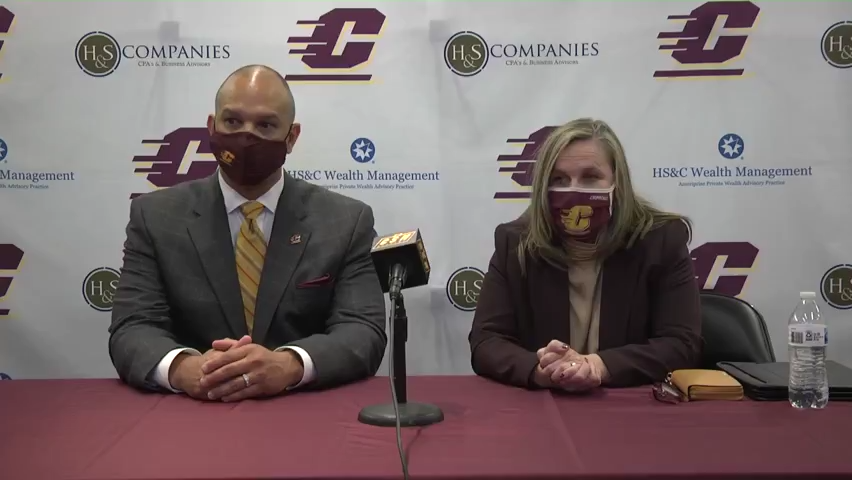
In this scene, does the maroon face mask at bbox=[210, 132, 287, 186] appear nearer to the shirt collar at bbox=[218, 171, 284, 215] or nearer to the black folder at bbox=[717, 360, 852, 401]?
the shirt collar at bbox=[218, 171, 284, 215]

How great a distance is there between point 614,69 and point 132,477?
8.99ft

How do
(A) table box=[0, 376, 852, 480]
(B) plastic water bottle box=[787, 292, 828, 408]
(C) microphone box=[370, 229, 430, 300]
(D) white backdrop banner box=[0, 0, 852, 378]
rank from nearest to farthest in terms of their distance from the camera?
(A) table box=[0, 376, 852, 480]
(C) microphone box=[370, 229, 430, 300]
(B) plastic water bottle box=[787, 292, 828, 408]
(D) white backdrop banner box=[0, 0, 852, 378]

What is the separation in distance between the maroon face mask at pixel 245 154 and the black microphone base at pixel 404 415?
40.9 inches

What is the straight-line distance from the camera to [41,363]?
11.5 ft

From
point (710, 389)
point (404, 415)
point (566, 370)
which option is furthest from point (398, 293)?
point (710, 389)

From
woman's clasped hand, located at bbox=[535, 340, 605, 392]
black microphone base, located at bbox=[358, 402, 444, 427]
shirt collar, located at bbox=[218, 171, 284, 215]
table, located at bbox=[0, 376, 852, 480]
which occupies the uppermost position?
shirt collar, located at bbox=[218, 171, 284, 215]

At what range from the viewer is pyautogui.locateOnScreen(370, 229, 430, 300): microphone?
1598 millimetres

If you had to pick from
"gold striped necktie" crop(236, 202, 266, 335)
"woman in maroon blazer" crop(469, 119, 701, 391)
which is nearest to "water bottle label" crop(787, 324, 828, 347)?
"woman in maroon blazer" crop(469, 119, 701, 391)

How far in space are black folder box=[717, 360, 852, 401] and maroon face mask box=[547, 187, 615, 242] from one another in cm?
54

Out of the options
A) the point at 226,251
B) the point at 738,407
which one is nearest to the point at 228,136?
the point at 226,251

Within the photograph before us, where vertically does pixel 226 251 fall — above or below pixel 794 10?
below

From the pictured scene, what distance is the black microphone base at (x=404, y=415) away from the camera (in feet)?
5.42

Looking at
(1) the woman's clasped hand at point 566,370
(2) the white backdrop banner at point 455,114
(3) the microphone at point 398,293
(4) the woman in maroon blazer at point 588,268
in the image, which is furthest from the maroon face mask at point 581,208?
(2) the white backdrop banner at point 455,114

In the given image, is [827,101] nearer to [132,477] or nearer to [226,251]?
[226,251]
